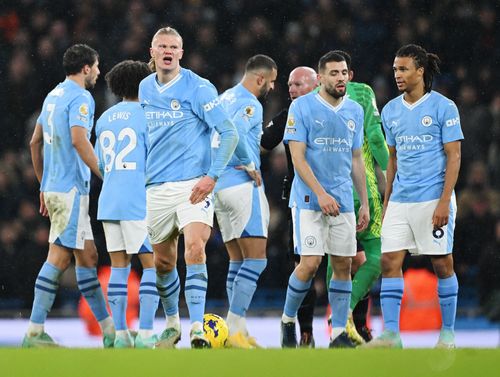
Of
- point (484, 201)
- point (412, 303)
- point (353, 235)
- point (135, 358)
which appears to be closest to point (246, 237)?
A: point (353, 235)

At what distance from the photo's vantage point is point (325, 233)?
285 inches

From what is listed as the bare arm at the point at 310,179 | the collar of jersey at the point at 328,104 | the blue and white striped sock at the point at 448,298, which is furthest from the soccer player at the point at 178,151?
the blue and white striped sock at the point at 448,298

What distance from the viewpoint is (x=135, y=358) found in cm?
554

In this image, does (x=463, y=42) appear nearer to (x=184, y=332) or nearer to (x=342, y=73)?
(x=184, y=332)

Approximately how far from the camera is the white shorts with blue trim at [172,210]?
22.4 ft

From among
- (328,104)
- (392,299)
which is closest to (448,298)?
(392,299)

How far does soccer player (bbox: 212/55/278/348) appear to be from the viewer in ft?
25.4

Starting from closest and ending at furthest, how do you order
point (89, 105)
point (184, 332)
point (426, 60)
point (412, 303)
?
point (426, 60) → point (89, 105) → point (184, 332) → point (412, 303)

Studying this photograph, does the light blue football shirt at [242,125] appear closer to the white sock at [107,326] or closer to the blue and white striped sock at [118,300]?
the blue and white striped sock at [118,300]

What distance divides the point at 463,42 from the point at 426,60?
780 cm

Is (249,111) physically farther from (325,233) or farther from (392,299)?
(392,299)

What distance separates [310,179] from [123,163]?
1.27 meters

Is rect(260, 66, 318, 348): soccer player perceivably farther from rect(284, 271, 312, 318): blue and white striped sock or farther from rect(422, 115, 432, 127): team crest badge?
rect(422, 115, 432, 127): team crest badge

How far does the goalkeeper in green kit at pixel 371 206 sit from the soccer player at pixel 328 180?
499 mm
